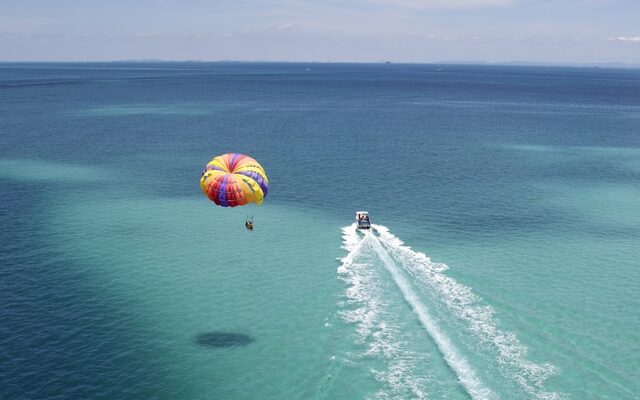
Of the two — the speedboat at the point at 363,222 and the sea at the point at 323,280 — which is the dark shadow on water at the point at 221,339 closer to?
the sea at the point at 323,280

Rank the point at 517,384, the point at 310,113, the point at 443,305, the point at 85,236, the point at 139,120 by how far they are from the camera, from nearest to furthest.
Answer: the point at 517,384 → the point at 443,305 → the point at 85,236 → the point at 139,120 → the point at 310,113

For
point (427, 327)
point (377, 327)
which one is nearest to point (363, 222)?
point (377, 327)

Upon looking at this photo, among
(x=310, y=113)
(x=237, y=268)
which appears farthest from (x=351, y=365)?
(x=310, y=113)

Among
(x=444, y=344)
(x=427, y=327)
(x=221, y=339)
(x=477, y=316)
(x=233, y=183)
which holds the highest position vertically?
(x=233, y=183)

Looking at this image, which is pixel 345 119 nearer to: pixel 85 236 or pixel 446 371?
pixel 85 236

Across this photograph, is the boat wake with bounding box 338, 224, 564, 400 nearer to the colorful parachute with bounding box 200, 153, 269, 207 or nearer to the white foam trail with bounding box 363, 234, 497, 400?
the white foam trail with bounding box 363, 234, 497, 400

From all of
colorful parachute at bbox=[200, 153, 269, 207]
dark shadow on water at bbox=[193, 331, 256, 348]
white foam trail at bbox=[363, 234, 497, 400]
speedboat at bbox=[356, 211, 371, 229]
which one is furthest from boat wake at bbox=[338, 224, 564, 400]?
colorful parachute at bbox=[200, 153, 269, 207]

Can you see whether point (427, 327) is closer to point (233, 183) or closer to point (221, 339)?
point (221, 339)
